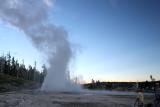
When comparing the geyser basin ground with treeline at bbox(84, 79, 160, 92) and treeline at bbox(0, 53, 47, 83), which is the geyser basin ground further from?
treeline at bbox(0, 53, 47, 83)

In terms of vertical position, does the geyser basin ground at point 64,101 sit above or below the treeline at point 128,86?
above

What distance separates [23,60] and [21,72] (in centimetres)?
1652

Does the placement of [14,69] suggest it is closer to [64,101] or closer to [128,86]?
[128,86]

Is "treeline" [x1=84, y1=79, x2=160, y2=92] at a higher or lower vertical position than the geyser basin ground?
lower

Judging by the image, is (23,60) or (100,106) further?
→ (23,60)

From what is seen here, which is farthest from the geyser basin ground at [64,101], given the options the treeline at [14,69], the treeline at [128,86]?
the treeline at [14,69]

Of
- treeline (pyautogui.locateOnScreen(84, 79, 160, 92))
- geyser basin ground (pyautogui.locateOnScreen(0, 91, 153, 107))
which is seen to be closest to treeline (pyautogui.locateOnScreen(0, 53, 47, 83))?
treeline (pyautogui.locateOnScreen(84, 79, 160, 92))

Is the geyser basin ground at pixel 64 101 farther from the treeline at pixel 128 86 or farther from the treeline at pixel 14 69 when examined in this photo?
the treeline at pixel 14 69

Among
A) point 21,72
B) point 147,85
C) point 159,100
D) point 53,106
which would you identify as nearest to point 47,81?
point 147,85

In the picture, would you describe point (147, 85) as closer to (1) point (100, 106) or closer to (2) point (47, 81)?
(2) point (47, 81)

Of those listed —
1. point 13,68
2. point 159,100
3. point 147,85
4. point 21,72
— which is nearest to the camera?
point 159,100

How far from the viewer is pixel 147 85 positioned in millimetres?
103500

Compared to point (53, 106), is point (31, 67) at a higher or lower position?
higher

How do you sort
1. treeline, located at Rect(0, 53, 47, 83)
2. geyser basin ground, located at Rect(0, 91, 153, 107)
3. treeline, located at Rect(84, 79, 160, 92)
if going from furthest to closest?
treeline, located at Rect(0, 53, 47, 83)
treeline, located at Rect(84, 79, 160, 92)
geyser basin ground, located at Rect(0, 91, 153, 107)
